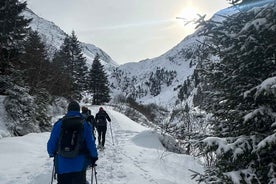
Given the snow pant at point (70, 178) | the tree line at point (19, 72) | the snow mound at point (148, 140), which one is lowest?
the snow mound at point (148, 140)

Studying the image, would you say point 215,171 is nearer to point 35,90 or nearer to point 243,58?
point 243,58

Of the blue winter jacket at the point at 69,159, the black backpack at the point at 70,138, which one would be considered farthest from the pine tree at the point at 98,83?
the black backpack at the point at 70,138

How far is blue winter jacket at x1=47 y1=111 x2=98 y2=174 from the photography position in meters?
6.00

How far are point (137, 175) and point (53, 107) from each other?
79.6 feet

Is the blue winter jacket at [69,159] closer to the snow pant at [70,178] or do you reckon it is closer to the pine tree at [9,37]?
the snow pant at [70,178]

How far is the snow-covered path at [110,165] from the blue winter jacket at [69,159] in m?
4.06

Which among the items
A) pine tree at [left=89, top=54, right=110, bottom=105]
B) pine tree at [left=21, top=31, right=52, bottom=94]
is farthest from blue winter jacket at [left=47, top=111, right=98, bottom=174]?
pine tree at [left=89, top=54, right=110, bottom=105]

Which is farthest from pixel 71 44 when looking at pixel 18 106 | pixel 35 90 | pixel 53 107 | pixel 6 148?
pixel 6 148

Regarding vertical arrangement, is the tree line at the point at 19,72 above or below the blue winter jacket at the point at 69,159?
above

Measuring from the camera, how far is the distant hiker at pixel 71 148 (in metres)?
5.99

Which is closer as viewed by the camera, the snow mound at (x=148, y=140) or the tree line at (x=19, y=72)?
the tree line at (x=19, y=72)

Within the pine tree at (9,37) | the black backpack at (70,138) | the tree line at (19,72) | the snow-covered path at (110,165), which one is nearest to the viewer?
the black backpack at (70,138)

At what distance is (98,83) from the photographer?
64.1m

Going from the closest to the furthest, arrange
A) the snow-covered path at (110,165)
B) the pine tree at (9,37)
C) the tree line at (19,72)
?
the snow-covered path at (110,165)
the tree line at (19,72)
the pine tree at (9,37)
